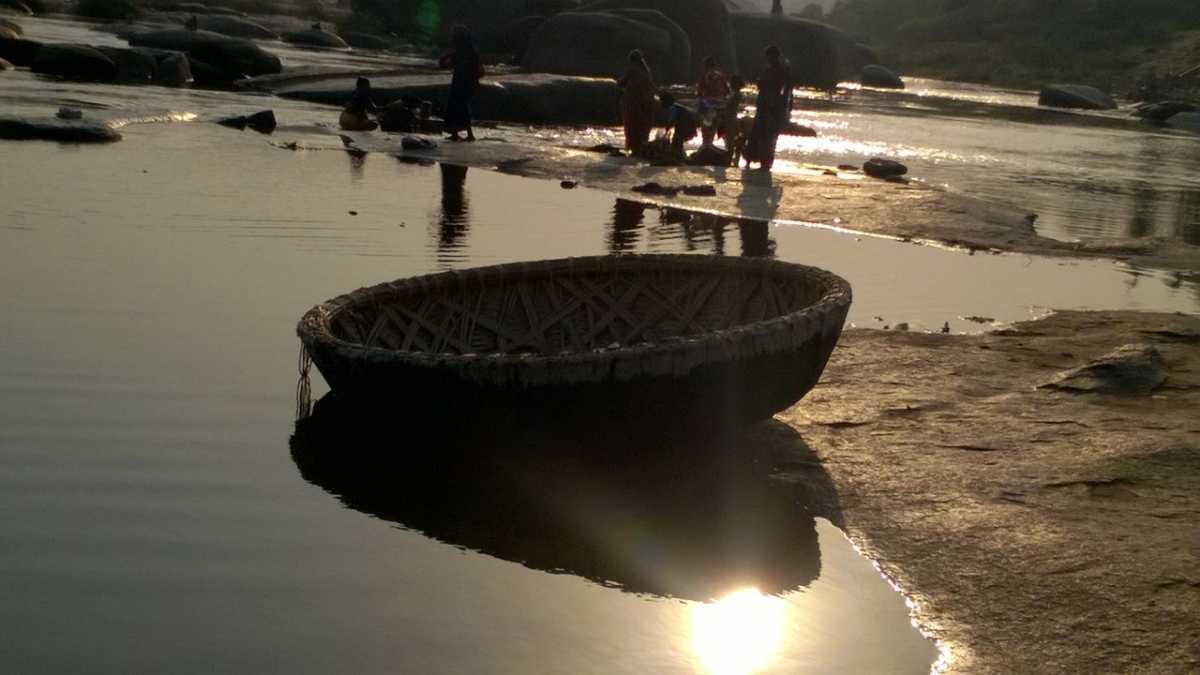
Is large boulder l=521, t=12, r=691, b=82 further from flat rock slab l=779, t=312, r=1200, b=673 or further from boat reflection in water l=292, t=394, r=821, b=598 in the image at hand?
boat reflection in water l=292, t=394, r=821, b=598

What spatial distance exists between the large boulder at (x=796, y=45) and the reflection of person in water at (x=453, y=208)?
111 feet

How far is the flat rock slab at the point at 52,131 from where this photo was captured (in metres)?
16.0

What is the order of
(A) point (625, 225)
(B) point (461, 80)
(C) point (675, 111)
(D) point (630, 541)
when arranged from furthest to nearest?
(B) point (461, 80)
(C) point (675, 111)
(A) point (625, 225)
(D) point (630, 541)

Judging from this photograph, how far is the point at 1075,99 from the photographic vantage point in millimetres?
48094

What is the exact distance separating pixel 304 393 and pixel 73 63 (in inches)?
815

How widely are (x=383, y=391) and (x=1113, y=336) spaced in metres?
5.13

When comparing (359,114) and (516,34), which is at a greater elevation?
(516,34)

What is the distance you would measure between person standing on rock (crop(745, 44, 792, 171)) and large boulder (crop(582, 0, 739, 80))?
2501 cm

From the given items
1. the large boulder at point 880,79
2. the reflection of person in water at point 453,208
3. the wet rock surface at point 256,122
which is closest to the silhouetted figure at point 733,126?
the reflection of person in water at point 453,208

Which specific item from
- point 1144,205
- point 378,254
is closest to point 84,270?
point 378,254

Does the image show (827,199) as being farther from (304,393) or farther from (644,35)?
(644,35)

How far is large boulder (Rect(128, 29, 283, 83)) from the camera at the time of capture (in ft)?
95.5

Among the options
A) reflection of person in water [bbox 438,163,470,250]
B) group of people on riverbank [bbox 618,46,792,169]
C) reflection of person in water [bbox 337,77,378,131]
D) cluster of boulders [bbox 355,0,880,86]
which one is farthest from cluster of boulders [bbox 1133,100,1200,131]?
reflection of person in water [bbox 438,163,470,250]

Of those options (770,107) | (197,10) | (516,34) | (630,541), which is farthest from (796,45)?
(630,541)
